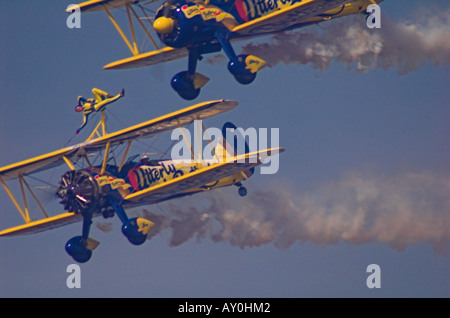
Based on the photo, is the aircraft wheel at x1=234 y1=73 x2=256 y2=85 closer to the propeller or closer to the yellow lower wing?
the propeller

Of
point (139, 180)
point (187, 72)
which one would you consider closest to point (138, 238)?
point (139, 180)

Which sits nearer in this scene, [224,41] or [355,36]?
[224,41]

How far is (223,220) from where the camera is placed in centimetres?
5688

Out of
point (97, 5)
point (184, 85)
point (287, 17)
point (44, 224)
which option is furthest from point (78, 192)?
point (287, 17)

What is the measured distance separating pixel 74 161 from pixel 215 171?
555 centimetres

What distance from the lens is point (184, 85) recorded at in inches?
2095

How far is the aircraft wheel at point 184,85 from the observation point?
5319 centimetres

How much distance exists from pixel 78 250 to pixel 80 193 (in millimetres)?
2308

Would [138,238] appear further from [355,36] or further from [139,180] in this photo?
[355,36]

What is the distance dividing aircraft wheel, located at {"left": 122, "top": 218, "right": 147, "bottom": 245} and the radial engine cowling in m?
1.28

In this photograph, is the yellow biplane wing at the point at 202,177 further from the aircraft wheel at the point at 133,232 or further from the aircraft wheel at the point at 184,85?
the aircraft wheel at the point at 184,85

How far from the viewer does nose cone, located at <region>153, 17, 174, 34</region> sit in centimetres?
5088

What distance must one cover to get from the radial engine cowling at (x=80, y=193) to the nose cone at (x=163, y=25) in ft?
16.7

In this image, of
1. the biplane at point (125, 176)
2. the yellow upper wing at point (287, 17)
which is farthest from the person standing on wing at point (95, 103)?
the yellow upper wing at point (287, 17)
